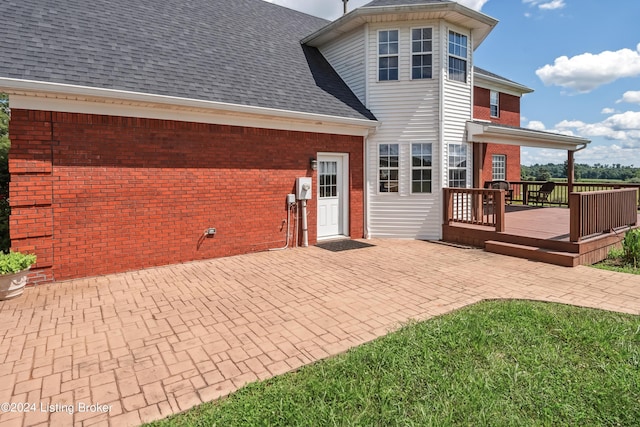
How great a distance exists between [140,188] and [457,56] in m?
8.89

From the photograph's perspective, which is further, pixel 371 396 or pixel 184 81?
pixel 184 81

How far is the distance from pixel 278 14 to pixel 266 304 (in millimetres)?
11685

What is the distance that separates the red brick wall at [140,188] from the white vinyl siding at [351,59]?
261 centimetres

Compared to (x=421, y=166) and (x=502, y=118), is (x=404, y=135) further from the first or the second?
(x=502, y=118)

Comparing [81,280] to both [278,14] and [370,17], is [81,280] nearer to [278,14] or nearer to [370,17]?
[370,17]

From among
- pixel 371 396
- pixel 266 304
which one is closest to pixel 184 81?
pixel 266 304

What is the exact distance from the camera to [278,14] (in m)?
12.9

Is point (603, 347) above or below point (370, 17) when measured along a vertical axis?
below

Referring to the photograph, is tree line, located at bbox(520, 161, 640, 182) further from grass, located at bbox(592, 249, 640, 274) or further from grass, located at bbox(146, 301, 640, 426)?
grass, located at bbox(146, 301, 640, 426)

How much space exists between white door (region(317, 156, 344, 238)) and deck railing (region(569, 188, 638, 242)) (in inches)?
209

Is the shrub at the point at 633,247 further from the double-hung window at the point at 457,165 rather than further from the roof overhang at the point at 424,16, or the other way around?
the roof overhang at the point at 424,16

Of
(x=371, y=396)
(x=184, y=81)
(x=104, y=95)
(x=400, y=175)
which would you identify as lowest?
(x=371, y=396)

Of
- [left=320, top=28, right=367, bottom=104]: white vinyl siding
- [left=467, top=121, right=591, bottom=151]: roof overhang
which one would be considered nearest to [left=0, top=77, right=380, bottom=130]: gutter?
[left=320, top=28, right=367, bottom=104]: white vinyl siding

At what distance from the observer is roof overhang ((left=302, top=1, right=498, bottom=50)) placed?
29.2 feet
